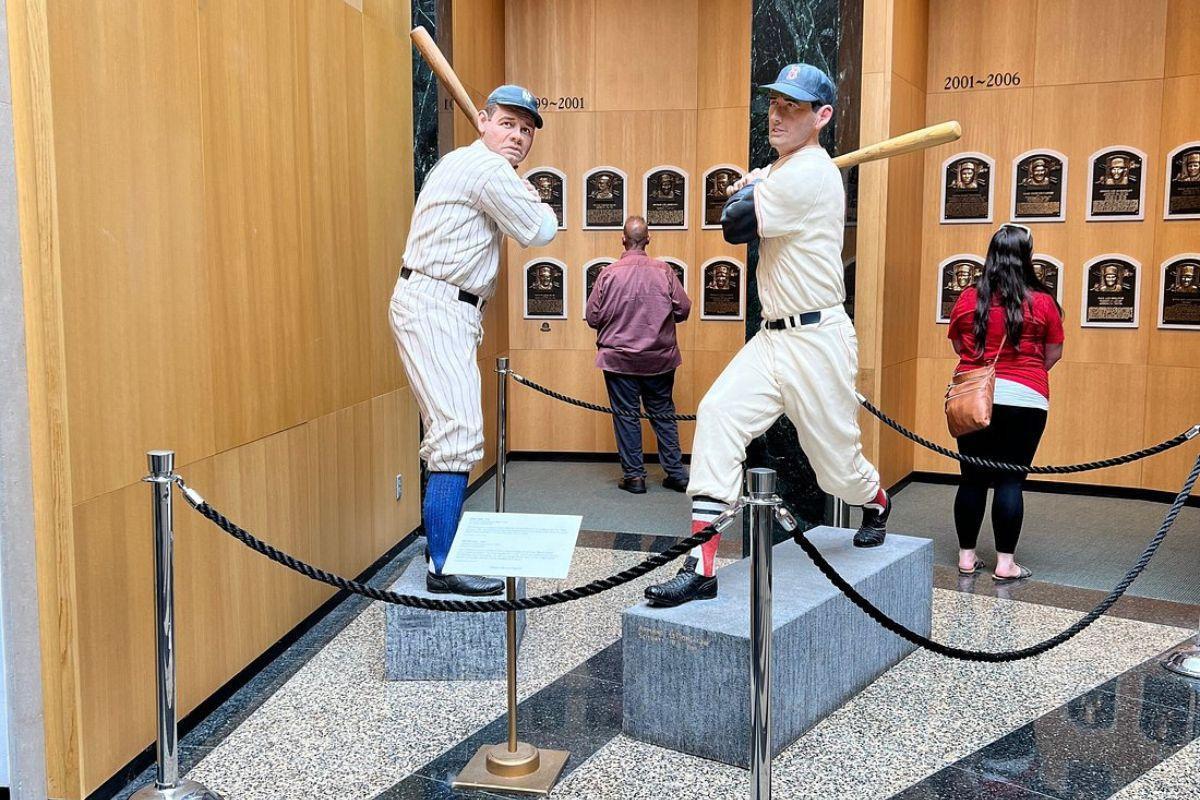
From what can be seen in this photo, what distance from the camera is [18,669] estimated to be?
2957mm

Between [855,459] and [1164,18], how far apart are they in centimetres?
474

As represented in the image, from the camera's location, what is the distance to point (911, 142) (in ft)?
13.5

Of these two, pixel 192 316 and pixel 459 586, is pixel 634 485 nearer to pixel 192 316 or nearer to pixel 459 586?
pixel 459 586

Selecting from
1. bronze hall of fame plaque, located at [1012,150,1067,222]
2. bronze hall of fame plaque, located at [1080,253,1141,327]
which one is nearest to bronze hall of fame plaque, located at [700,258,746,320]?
bronze hall of fame plaque, located at [1012,150,1067,222]

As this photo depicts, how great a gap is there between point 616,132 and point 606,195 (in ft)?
1.57

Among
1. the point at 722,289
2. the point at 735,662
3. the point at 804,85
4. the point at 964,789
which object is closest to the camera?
the point at 964,789

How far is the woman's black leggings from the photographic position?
17.3 feet

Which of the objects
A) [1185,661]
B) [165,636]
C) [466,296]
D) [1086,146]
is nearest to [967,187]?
[1086,146]

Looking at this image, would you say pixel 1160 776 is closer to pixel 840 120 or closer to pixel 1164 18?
pixel 840 120

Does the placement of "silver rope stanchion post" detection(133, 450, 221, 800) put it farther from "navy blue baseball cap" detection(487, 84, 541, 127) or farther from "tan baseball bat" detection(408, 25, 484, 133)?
"tan baseball bat" detection(408, 25, 484, 133)

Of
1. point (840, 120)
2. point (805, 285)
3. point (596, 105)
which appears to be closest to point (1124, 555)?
point (840, 120)

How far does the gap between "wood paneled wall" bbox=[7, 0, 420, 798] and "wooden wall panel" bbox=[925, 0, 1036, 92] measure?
402 centimetres

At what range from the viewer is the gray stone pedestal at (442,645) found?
4094 mm

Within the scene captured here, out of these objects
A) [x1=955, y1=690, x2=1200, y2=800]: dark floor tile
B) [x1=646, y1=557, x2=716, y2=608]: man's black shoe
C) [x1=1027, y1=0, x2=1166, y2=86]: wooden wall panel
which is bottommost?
[x1=955, y1=690, x2=1200, y2=800]: dark floor tile
